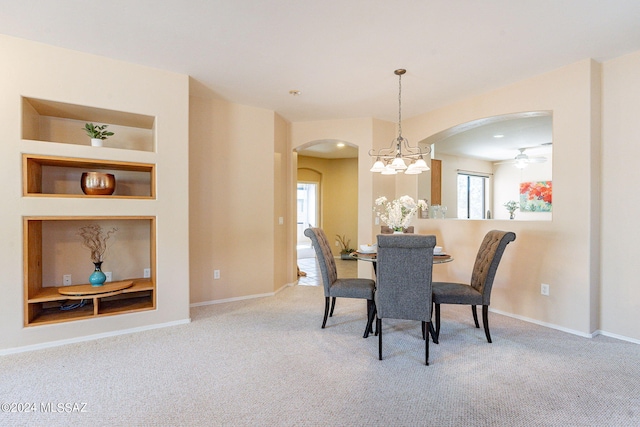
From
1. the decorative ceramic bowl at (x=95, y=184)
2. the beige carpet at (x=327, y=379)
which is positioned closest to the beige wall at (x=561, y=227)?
the beige carpet at (x=327, y=379)

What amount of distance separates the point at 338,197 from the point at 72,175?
237 inches

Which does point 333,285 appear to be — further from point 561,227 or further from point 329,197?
point 329,197

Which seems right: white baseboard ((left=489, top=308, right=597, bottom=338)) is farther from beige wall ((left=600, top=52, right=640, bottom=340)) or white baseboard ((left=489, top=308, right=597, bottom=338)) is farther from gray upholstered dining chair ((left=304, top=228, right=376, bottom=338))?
gray upholstered dining chair ((left=304, top=228, right=376, bottom=338))

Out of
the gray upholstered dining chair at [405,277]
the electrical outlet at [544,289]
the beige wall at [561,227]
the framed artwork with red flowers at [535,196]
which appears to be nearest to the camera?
the gray upholstered dining chair at [405,277]

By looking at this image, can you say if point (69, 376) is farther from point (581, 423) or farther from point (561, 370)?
point (561, 370)

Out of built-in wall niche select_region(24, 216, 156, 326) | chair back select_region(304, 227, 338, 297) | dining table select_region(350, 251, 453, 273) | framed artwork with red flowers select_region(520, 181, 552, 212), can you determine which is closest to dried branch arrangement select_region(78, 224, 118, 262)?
built-in wall niche select_region(24, 216, 156, 326)

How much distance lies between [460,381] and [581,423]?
64 cm

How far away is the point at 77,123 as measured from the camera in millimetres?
3215

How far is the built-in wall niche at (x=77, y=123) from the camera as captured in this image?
2.80 meters

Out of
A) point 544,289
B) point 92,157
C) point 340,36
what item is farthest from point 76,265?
point 544,289

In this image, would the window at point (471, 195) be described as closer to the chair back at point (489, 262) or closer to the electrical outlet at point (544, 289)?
the electrical outlet at point (544, 289)

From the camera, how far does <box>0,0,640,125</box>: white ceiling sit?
85.4 inches

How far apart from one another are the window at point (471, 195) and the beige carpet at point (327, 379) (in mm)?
5087

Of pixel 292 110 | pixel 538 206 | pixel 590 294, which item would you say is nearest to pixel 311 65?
pixel 292 110
